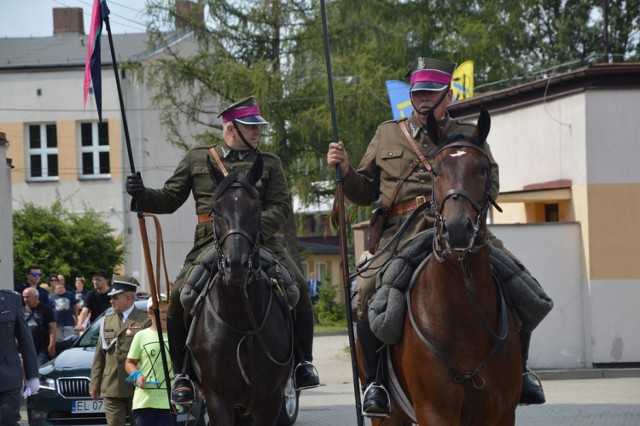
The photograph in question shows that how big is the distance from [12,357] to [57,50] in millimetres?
44313

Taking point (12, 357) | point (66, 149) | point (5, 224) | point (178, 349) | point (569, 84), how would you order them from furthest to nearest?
point (66, 149) < point (569, 84) < point (5, 224) < point (12, 357) < point (178, 349)

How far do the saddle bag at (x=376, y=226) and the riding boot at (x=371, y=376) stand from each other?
23.7 inches

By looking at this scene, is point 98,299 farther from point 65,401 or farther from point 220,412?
point 220,412

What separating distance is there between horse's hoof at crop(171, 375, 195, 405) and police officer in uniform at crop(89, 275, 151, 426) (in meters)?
3.35

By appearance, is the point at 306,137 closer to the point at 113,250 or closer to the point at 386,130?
the point at 113,250

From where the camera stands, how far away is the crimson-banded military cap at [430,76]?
888 centimetres

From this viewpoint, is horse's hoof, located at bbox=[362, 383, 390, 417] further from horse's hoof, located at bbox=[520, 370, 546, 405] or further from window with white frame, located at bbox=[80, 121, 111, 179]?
window with white frame, located at bbox=[80, 121, 111, 179]

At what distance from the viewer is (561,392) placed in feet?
67.8

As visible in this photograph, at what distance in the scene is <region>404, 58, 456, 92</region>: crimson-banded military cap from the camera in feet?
29.1

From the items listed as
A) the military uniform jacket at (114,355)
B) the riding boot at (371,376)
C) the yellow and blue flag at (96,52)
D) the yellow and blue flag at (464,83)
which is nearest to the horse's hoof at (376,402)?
the riding boot at (371,376)

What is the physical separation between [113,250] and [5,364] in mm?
29555

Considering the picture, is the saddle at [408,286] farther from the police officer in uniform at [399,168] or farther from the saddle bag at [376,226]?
the saddle bag at [376,226]

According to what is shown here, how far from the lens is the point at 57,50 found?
54.6m

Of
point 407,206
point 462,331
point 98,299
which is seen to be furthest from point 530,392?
point 98,299
